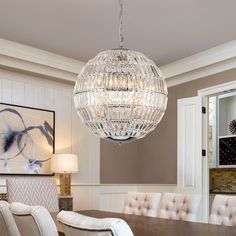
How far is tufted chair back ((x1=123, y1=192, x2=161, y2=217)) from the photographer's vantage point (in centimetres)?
339

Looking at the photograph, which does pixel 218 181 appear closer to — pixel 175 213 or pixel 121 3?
pixel 175 213

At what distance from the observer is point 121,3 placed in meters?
3.34

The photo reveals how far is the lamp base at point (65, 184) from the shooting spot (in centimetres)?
468

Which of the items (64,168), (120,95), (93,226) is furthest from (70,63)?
(93,226)

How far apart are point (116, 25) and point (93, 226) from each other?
296 centimetres

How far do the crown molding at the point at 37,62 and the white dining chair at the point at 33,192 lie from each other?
5.35ft

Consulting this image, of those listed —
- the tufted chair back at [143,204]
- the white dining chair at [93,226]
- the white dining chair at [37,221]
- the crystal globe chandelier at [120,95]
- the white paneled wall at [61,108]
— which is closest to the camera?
the white dining chair at [93,226]

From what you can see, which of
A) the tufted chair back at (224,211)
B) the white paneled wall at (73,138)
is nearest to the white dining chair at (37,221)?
the tufted chair back at (224,211)

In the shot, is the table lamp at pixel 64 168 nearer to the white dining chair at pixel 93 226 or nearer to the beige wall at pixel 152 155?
the beige wall at pixel 152 155

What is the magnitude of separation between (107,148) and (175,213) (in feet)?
8.66

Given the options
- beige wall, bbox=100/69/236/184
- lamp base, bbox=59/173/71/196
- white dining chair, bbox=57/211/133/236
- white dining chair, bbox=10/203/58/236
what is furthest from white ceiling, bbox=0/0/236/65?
white dining chair, bbox=57/211/133/236

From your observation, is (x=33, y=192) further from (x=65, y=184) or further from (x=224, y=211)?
(x=224, y=211)

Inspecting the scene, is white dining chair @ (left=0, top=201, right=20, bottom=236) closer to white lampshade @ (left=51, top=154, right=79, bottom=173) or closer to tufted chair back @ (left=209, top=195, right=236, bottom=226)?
tufted chair back @ (left=209, top=195, right=236, bottom=226)

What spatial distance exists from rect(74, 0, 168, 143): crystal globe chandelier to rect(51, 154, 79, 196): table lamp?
1.98 m
